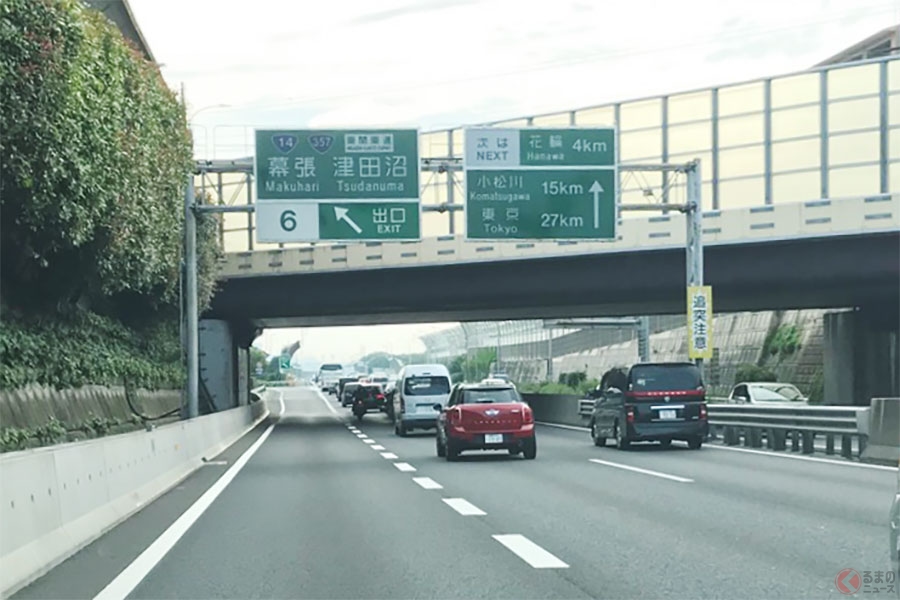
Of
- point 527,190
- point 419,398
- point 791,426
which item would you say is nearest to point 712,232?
point 527,190

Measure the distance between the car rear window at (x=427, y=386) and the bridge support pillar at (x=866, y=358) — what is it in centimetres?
1623

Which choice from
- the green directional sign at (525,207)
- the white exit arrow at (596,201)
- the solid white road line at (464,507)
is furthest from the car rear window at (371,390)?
the solid white road line at (464,507)

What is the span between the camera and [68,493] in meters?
11.2

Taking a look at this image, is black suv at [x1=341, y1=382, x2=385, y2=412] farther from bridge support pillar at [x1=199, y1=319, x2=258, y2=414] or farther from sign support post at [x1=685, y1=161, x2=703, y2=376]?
sign support post at [x1=685, y1=161, x2=703, y2=376]

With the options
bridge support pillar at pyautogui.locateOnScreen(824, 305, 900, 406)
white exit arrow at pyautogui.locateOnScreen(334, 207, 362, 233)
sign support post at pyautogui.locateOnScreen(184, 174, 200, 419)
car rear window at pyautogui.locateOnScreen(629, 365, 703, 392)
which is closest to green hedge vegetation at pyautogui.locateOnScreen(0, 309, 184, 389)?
sign support post at pyautogui.locateOnScreen(184, 174, 200, 419)

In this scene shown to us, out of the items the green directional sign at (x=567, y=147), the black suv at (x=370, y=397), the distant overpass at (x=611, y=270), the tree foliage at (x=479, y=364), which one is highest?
the green directional sign at (x=567, y=147)

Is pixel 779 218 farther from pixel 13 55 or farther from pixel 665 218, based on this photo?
pixel 13 55

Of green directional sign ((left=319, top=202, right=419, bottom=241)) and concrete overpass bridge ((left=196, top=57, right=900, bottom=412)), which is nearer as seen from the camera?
green directional sign ((left=319, top=202, right=419, bottom=241))

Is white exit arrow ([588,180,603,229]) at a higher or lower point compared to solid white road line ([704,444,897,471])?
higher

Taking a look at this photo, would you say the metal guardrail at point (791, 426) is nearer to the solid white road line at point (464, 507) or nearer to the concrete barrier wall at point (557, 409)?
the solid white road line at point (464, 507)

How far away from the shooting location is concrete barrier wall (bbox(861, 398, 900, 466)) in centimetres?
1969

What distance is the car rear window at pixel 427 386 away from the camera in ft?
119

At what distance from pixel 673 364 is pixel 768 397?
12.6 meters

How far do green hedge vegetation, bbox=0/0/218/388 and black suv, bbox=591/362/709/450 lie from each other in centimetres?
1051
